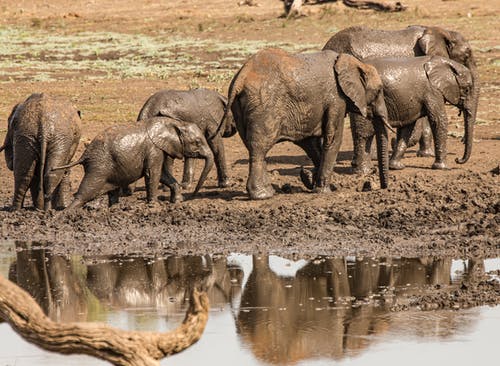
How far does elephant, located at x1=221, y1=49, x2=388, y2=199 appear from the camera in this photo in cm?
1476

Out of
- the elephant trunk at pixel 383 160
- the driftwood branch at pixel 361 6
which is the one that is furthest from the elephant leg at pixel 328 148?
the driftwood branch at pixel 361 6

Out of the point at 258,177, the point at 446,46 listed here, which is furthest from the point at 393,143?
the point at 258,177

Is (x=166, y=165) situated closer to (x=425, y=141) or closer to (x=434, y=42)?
(x=425, y=141)

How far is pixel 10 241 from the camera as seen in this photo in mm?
13734

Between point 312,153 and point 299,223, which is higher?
point 312,153

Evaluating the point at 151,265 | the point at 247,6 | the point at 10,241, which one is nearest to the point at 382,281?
the point at 151,265

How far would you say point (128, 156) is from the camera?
14.4 metres

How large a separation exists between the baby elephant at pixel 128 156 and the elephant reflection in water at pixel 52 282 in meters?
1.31

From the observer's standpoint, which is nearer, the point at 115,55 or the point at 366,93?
the point at 366,93

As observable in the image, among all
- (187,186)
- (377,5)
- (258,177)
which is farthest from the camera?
(377,5)

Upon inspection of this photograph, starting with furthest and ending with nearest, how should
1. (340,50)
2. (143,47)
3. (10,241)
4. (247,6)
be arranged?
(247,6)
(143,47)
(340,50)
(10,241)

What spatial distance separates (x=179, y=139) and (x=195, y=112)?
1.04m

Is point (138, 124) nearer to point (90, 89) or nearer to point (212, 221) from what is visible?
point (212, 221)

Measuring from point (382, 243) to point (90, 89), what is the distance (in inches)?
498
